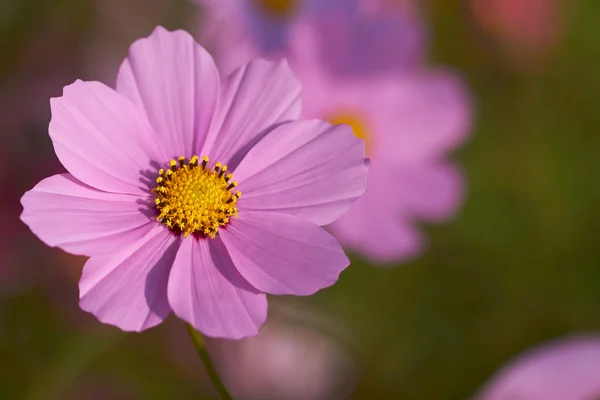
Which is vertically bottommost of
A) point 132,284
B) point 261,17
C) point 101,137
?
point 132,284

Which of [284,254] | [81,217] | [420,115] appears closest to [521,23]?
[420,115]

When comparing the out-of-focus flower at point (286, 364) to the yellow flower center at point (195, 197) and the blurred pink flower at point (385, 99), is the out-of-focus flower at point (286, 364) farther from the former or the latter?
the yellow flower center at point (195, 197)

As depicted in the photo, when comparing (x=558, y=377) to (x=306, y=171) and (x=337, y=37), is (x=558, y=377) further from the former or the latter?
(x=337, y=37)

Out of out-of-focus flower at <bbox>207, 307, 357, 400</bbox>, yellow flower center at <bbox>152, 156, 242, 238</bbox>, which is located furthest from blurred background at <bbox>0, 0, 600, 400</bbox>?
yellow flower center at <bbox>152, 156, 242, 238</bbox>

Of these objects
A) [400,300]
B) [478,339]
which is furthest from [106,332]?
[478,339]

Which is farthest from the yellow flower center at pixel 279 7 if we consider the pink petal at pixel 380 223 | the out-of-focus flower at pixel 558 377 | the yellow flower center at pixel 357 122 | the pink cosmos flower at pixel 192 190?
the out-of-focus flower at pixel 558 377
